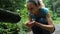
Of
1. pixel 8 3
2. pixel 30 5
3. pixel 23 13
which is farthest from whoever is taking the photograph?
pixel 23 13

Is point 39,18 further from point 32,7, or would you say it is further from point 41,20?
point 32,7

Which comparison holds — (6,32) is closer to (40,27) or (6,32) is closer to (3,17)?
(40,27)

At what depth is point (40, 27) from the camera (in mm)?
1850

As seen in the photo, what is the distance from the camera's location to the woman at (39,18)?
5.96ft

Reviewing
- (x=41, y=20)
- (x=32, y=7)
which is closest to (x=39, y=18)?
(x=41, y=20)

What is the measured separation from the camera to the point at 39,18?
6.15ft

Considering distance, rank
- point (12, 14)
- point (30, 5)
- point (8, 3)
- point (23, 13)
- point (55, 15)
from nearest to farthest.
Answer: point (12, 14), point (30, 5), point (8, 3), point (23, 13), point (55, 15)

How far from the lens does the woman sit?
1.82 m

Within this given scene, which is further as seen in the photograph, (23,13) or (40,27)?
(23,13)

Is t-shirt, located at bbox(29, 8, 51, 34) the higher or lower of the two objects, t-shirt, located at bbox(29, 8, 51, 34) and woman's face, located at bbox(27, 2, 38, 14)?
the lower

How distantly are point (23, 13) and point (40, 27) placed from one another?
6.11m

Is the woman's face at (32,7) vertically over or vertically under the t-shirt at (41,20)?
over

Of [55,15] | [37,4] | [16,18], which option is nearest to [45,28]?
[37,4]

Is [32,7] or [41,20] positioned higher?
[32,7]
